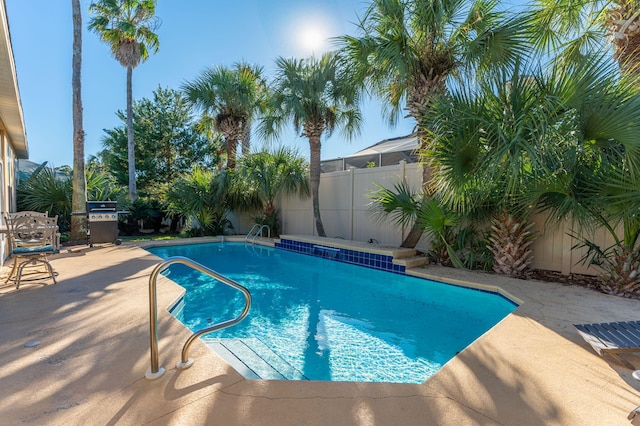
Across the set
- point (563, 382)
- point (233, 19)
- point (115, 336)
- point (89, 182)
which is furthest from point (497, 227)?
point (89, 182)

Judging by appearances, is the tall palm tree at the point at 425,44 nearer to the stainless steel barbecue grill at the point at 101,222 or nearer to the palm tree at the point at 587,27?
the palm tree at the point at 587,27

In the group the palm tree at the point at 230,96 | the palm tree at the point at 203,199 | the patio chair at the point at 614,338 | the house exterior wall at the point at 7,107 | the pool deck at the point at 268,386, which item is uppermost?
the palm tree at the point at 230,96

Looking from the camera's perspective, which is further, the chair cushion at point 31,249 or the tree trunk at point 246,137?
the tree trunk at point 246,137

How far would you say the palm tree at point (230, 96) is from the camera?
1226cm

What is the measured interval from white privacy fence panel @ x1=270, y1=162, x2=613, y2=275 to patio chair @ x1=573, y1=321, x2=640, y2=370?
3.22 meters

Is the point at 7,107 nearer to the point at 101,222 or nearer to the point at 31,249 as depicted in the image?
the point at 101,222

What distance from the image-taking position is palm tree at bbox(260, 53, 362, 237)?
32.0 ft

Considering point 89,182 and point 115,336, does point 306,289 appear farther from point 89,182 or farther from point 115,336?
point 89,182

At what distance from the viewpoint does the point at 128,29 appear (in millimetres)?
14883

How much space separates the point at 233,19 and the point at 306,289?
936 centimetres

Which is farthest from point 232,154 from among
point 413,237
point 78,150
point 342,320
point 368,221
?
point 342,320

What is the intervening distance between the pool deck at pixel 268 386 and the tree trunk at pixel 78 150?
23.6 ft

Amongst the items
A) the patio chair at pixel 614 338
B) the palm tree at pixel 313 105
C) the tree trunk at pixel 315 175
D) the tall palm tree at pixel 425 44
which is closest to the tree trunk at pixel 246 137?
the palm tree at pixel 313 105

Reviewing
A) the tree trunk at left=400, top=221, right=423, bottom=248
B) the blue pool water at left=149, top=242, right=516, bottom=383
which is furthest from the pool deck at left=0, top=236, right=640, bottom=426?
the tree trunk at left=400, top=221, right=423, bottom=248
